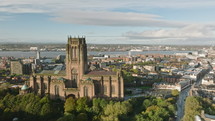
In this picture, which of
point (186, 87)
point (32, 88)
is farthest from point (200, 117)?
point (186, 87)

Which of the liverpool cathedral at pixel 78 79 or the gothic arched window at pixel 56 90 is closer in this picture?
the liverpool cathedral at pixel 78 79

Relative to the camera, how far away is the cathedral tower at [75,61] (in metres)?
51.6

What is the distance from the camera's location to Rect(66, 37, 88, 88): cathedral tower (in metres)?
51.6

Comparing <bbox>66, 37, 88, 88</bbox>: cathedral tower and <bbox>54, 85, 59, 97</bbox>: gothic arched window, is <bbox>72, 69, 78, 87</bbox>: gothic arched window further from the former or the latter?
<bbox>54, 85, 59, 97</bbox>: gothic arched window

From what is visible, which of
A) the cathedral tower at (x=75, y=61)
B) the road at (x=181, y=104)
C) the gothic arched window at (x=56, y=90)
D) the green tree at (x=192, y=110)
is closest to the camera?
the green tree at (x=192, y=110)

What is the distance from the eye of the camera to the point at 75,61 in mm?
52000

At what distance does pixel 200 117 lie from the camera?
38.8 metres

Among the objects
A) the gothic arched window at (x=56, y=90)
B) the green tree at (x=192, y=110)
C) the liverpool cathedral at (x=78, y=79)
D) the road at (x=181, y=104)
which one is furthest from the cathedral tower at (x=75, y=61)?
the green tree at (x=192, y=110)

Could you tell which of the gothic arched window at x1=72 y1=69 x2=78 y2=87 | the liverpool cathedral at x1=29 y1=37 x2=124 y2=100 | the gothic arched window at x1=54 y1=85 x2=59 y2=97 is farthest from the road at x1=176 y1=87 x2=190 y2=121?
the gothic arched window at x1=54 y1=85 x2=59 y2=97

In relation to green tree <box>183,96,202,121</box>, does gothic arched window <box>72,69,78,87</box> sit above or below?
above

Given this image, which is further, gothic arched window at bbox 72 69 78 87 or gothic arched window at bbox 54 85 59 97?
gothic arched window at bbox 72 69 78 87

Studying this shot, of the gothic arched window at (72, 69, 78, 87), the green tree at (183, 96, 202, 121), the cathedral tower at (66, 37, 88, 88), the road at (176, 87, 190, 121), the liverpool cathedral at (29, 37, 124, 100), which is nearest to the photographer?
the green tree at (183, 96, 202, 121)

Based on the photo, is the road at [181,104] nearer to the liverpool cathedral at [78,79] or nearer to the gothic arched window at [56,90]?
the liverpool cathedral at [78,79]

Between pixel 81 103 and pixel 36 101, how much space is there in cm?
921
